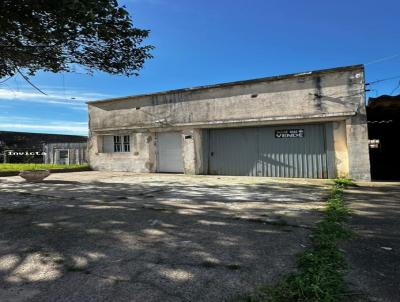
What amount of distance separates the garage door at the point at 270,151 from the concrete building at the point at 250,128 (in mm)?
38

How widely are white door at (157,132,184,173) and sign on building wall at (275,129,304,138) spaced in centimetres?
505

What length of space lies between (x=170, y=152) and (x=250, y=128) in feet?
14.9

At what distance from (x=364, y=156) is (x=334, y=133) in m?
1.38

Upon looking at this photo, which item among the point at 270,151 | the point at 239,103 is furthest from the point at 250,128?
the point at 270,151

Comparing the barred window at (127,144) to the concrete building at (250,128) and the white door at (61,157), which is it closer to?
the concrete building at (250,128)

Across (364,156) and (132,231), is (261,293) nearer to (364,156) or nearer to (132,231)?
(132,231)

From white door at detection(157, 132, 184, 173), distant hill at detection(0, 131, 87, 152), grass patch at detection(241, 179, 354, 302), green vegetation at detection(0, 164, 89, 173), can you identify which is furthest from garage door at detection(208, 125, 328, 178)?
distant hill at detection(0, 131, 87, 152)

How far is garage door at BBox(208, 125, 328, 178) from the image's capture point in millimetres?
13180

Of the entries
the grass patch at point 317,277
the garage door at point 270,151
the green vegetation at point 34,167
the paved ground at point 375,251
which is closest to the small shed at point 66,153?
the green vegetation at point 34,167

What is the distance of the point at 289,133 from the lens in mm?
13688

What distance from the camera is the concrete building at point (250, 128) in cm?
1235

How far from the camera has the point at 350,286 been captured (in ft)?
10.2

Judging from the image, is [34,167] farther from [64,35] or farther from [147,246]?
[147,246]

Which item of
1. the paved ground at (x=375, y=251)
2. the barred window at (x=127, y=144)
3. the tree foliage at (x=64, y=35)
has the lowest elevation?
the paved ground at (x=375, y=251)
